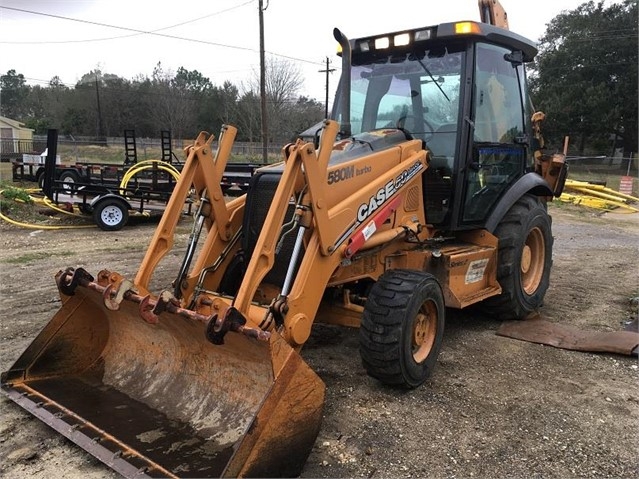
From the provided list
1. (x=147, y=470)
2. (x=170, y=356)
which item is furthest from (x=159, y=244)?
(x=147, y=470)

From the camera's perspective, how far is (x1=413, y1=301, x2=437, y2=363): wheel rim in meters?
4.04

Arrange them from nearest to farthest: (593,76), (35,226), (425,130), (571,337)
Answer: (425,130) < (571,337) < (35,226) < (593,76)

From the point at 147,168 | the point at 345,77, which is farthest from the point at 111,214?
the point at 345,77

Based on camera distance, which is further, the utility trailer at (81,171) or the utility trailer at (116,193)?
the utility trailer at (81,171)

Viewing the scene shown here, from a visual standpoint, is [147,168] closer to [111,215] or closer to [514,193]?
[111,215]

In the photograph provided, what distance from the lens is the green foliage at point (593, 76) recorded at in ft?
120

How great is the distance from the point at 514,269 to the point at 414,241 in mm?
1284

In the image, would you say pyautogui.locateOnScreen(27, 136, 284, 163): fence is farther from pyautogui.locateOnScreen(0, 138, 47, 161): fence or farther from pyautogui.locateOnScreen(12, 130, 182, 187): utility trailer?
pyautogui.locateOnScreen(12, 130, 182, 187): utility trailer

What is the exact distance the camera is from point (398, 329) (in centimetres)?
369

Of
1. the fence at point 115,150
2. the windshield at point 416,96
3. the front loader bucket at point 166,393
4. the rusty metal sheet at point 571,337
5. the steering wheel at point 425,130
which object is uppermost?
the windshield at point 416,96

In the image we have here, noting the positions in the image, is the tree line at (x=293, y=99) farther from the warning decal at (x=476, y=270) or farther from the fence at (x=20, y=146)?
the warning decal at (x=476, y=270)

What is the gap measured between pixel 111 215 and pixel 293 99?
37.3m

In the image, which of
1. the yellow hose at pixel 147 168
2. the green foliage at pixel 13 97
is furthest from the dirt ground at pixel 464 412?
the green foliage at pixel 13 97

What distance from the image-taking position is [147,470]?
9.03 feet
